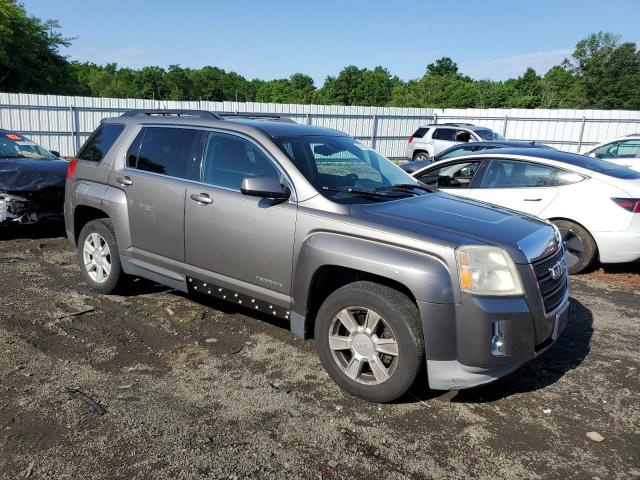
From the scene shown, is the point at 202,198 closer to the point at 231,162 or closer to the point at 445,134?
the point at 231,162

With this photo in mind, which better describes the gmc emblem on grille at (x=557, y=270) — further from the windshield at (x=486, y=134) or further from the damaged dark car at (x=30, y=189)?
the windshield at (x=486, y=134)

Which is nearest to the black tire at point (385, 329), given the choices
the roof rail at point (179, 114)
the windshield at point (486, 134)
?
the roof rail at point (179, 114)

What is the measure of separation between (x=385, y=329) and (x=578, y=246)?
172 inches

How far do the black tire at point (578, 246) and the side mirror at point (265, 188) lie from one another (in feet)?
14.1

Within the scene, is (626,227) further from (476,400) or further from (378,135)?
(378,135)

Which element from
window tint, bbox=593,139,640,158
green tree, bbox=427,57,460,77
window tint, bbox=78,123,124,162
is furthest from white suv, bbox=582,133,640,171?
green tree, bbox=427,57,460,77

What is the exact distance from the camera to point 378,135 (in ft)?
80.2

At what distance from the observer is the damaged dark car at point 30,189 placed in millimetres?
7504

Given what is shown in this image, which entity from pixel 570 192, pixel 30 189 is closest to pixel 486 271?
pixel 570 192

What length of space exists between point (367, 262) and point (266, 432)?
3.98 ft

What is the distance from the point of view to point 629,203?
20.8 ft

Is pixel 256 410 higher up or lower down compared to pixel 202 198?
lower down

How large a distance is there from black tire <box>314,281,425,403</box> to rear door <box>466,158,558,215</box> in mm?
4231

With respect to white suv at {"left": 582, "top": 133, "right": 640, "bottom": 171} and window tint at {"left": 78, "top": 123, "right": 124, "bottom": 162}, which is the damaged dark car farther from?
white suv at {"left": 582, "top": 133, "right": 640, "bottom": 171}
